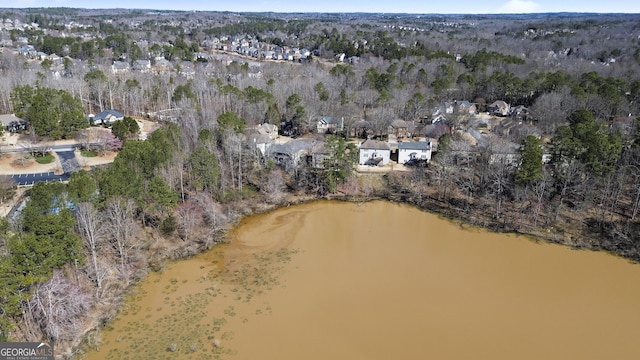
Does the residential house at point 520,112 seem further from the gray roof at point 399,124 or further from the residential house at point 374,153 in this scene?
the residential house at point 374,153

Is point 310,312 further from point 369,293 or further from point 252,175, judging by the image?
point 252,175

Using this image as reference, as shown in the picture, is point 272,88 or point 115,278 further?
point 272,88

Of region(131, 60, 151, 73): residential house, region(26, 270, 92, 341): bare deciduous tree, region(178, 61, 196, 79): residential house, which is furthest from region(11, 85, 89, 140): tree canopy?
region(131, 60, 151, 73): residential house

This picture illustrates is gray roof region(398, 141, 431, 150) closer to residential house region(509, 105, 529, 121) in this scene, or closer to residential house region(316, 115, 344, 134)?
residential house region(316, 115, 344, 134)

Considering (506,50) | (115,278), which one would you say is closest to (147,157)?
Answer: (115,278)

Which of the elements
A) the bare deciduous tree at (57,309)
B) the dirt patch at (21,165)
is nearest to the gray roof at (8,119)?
the dirt patch at (21,165)

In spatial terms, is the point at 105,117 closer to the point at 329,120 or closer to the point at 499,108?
the point at 329,120
